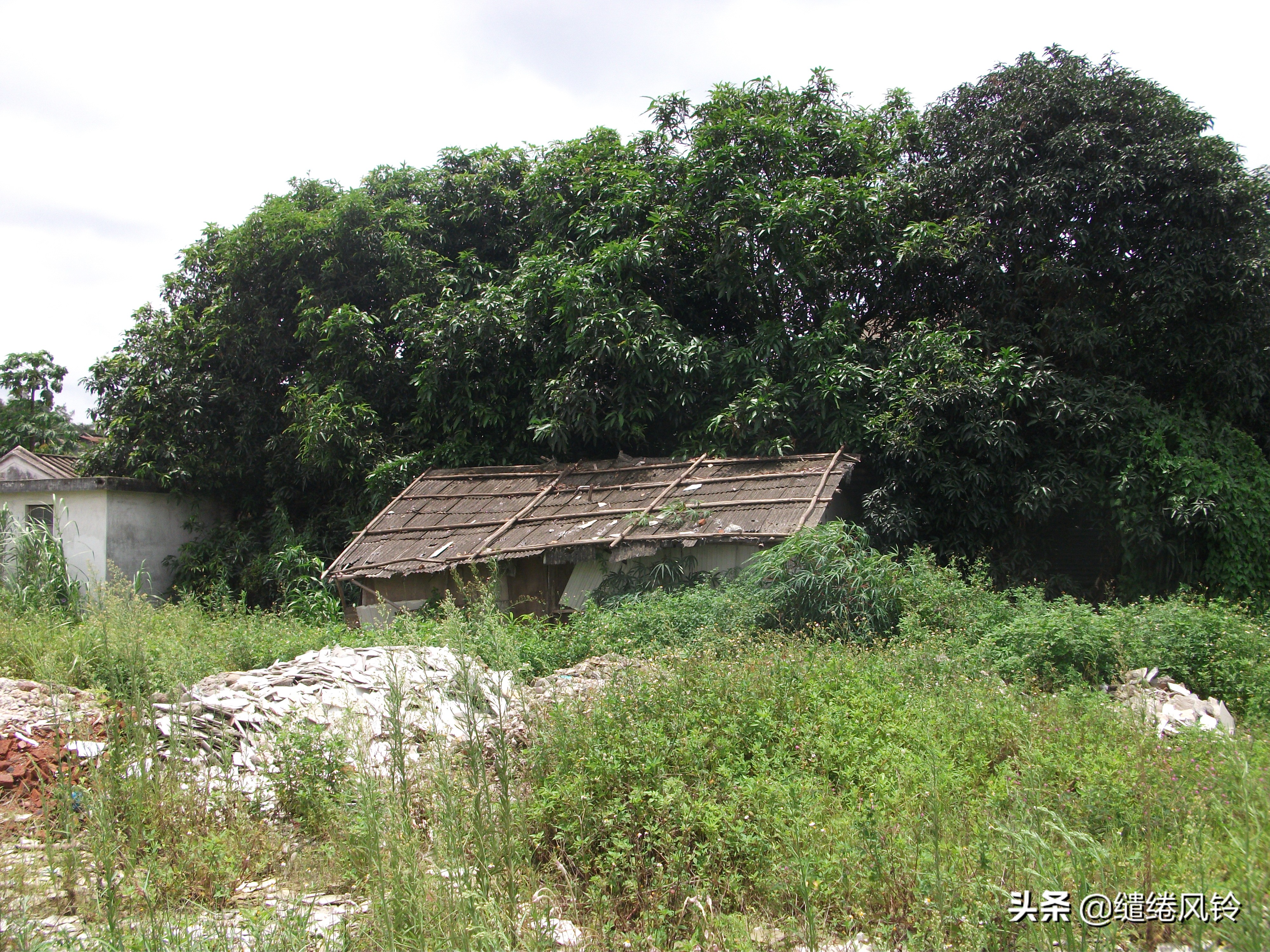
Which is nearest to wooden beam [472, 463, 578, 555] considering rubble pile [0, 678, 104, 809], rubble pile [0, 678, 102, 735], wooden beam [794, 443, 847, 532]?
wooden beam [794, 443, 847, 532]

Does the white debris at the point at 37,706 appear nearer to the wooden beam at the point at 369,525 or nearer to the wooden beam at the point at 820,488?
the wooden beam at the point at 369,525

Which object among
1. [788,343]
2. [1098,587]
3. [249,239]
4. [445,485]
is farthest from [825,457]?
[249,239]

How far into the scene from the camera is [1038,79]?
422 inches

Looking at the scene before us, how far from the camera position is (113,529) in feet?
43.9

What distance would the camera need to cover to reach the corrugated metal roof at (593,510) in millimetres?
8820

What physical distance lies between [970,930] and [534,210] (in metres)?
11.9

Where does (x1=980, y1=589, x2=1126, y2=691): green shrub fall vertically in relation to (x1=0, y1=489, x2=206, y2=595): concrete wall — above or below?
below

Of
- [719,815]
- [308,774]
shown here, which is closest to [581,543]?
[308,774]

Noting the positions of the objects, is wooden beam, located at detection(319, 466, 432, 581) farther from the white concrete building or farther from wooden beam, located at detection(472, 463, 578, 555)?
the white concrete building

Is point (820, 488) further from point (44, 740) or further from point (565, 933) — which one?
point (44, 740)

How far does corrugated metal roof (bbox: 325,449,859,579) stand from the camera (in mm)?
8820

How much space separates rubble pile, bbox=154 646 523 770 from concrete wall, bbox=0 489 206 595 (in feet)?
A: 28.2

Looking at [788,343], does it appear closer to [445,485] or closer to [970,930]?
[445,485]

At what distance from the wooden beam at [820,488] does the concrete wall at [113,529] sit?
35.7ft
